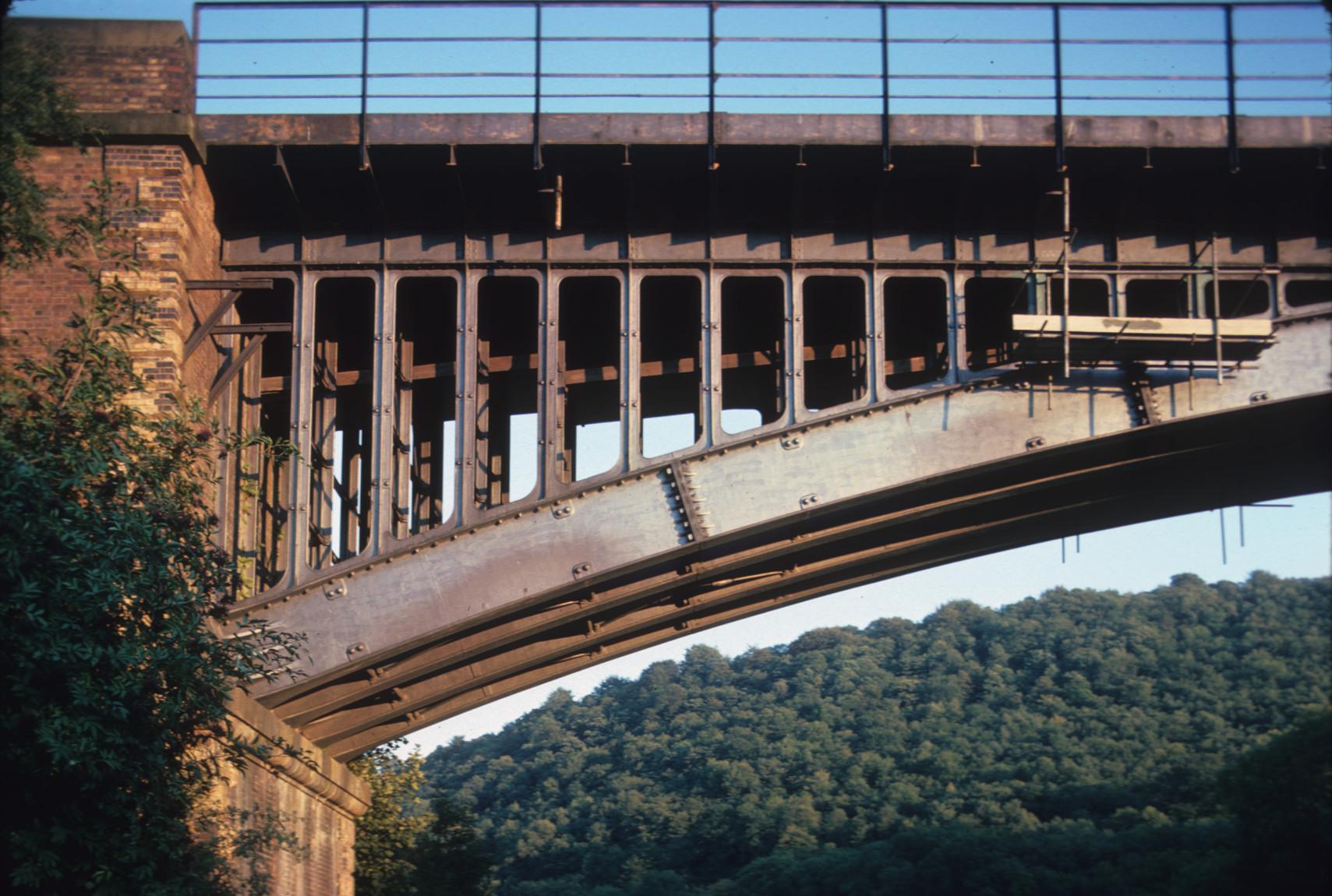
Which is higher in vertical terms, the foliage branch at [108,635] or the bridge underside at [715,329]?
the bridge underside at [715,329]

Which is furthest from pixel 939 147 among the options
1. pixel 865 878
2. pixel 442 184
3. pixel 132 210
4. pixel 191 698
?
pixel 865 878

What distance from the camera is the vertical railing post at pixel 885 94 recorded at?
1659 cm

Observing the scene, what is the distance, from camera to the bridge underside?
16.1 meters

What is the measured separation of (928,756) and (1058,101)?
6597cm

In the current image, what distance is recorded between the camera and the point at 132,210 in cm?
1512

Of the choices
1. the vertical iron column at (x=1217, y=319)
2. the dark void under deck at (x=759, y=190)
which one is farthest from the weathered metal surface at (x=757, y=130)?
the vertical iron column at (x=1217, y=319)

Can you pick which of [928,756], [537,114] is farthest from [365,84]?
[928,756]

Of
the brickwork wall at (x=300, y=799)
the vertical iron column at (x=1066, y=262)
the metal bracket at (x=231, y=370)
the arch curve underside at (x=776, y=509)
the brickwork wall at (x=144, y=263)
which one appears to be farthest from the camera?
the metal bracket at (x=231, y=370)

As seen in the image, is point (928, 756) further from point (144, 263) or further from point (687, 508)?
point (144, 263)

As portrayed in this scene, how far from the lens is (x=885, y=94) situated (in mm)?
16625

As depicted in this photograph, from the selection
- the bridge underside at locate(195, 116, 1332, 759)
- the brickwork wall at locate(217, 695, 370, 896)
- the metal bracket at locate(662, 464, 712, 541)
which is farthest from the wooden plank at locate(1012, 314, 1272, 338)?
the brickwork wall at locate(217, 695, 370, 896)

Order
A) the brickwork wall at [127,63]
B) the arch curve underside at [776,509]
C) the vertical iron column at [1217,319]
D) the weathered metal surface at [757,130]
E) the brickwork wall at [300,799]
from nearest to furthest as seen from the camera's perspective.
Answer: the brickwork wall at [300,799], the brickwork wall at [127,63], the arch curve underside at [776,509], the vertical iron column at [1217,319], the weathered metal surface at [757,130]

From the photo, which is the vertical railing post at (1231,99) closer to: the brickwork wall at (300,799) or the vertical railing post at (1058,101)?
the vertical railing post at (1058,101)

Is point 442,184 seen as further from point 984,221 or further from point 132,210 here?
point 984,221
